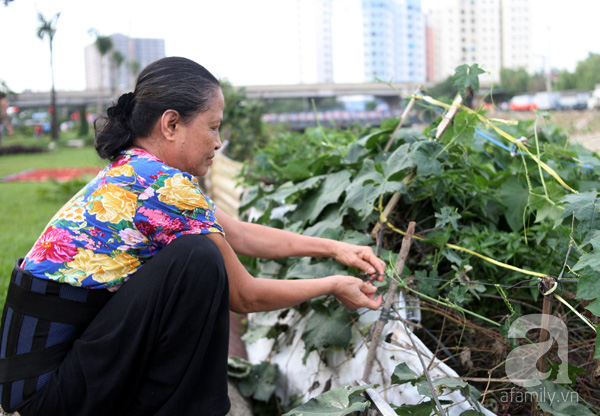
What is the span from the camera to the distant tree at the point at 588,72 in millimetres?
65000

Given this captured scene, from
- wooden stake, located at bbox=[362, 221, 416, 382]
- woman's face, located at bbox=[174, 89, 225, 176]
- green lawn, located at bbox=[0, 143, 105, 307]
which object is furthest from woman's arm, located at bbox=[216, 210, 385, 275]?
green lawn, located at bbox=[0, 143, 105, 307]

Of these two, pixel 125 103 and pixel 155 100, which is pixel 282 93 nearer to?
pixel 125 103

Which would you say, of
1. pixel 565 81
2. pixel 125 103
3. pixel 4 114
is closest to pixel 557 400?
pixel 125 103

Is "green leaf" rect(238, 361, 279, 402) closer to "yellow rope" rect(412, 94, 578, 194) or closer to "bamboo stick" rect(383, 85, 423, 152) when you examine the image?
"bamboo stick" rect(383, 85, 423, 152)

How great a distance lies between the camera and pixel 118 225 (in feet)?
5.74

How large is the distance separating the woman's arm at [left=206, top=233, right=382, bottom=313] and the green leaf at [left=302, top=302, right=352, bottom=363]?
0.17 meters

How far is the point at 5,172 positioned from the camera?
15211 millimetres

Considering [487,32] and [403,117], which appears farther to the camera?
[487,32]

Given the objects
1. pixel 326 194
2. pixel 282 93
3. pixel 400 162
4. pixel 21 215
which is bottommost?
pixel 21 215

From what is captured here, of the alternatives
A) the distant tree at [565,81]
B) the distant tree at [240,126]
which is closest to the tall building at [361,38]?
the distant tree at [565,81]

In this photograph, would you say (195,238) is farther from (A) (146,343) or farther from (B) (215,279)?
(A) (146,343)

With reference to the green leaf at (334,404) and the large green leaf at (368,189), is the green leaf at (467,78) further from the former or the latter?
the green leaf at (334,404)

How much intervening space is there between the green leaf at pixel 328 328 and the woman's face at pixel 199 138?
82 cm

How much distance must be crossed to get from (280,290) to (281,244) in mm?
459
